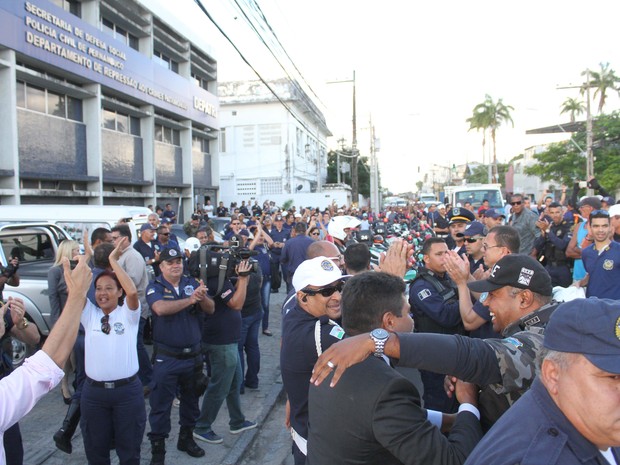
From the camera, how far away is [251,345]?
19.8ft

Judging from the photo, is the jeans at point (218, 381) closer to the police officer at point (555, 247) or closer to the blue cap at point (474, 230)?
the blue cap at point (474, 230)

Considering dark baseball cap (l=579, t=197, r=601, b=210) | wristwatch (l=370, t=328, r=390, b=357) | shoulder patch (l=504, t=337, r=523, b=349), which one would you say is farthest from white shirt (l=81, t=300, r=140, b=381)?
dark baseball cap (l=579, t=197, r=601, b=210)

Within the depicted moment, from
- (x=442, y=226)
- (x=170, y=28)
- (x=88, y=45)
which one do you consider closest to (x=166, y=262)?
(x=442, y=226)

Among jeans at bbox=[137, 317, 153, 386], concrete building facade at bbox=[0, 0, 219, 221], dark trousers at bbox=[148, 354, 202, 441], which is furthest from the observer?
concrete building facade at bbox=[0, 0, 219, 221]

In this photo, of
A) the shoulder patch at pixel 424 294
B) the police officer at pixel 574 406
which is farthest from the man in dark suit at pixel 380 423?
the shoulder patch at pixel 424 294

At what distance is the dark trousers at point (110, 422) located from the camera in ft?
11.8

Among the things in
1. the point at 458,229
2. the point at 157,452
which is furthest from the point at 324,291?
the point at 458,229

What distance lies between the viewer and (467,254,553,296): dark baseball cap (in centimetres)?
245

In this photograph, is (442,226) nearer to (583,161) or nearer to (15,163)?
(15,163)

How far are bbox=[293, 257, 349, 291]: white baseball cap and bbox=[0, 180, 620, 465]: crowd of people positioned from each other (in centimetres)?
1

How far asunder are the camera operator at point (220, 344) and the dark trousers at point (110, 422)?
112 centimetres

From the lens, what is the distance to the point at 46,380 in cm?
208

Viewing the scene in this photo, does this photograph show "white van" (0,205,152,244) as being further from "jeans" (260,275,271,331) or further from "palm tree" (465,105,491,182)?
"palm tree" (465,105,491,182)

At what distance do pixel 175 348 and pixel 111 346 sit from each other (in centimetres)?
67
